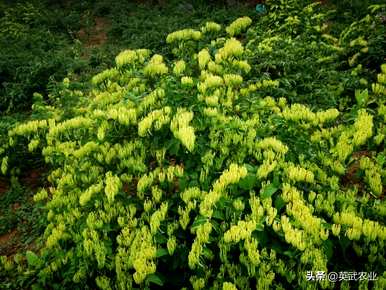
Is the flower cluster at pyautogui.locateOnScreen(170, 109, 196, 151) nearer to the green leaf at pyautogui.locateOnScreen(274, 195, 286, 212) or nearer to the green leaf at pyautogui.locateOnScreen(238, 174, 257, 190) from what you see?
the green leaf at pyautogui.locateOnScreen(238, 174, 257, 190)

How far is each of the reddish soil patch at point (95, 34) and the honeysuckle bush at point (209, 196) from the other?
30.3 feet

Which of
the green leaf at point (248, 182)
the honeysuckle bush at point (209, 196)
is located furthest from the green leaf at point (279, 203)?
the green leaf at point (248, 182)

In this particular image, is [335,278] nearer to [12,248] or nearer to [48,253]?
[48,253]

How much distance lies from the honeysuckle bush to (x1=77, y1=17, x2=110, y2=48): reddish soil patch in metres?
9.23

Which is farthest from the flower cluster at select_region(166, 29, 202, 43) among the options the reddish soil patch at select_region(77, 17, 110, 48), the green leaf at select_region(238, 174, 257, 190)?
the reddish soil patch at select_region(77, 17, 110, 48)

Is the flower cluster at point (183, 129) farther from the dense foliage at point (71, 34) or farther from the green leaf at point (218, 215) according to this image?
the dense foliage at point (71, 34)

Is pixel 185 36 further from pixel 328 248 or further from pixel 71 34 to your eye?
pixel 71 34

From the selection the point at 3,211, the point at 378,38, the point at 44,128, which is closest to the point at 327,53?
the point at 378,38

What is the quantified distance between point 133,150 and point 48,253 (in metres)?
0.89

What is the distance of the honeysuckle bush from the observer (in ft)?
6.68

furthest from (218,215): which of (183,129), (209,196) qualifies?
(183,129)

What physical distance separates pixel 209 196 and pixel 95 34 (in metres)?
11.4

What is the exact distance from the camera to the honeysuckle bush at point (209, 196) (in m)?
2.04

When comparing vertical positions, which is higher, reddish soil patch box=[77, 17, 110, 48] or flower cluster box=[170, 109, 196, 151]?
flower cluster box=[170, 109, 196, 151]
